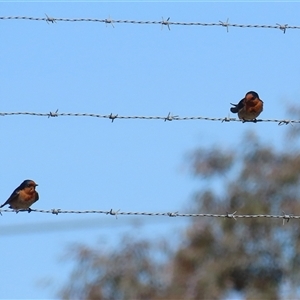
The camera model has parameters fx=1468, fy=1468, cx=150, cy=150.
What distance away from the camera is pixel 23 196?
12.4 m

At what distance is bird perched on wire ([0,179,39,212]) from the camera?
12336 mm

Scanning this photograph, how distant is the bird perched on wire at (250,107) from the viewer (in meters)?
13.1

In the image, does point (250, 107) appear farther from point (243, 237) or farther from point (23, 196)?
point (243, 237)

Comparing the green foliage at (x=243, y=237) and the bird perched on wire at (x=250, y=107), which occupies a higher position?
the green foliage at (x=243, y=237)

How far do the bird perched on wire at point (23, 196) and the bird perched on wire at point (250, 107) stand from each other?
196 centimetres

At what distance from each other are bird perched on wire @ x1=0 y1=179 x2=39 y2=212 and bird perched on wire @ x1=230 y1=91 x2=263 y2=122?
196 cm

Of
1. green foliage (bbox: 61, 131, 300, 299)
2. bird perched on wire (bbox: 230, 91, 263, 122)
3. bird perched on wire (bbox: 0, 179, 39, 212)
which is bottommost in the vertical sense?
bird perched on wire (bbox: 0, 179, 39, 212)

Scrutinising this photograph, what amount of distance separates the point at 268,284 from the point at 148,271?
304 cm

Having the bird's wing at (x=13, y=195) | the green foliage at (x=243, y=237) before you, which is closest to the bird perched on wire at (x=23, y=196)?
the bird's wing at (x=13, y=195)

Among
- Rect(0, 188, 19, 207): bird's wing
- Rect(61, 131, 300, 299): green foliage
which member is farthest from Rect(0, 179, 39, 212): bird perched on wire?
Rect(61, 131, 300, 299): green foliage

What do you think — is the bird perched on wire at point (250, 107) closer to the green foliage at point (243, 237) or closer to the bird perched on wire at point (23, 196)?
the bird perched on wire at point (23, 196)

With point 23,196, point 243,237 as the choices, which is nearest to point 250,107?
point 23,196

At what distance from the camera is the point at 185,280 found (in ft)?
76.8

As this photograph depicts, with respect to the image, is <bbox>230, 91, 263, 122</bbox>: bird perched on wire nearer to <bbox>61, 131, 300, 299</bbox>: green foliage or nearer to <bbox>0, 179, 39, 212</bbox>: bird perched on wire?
<bbox>0, 179, 39, 212</bbox>: bird perched on wire
